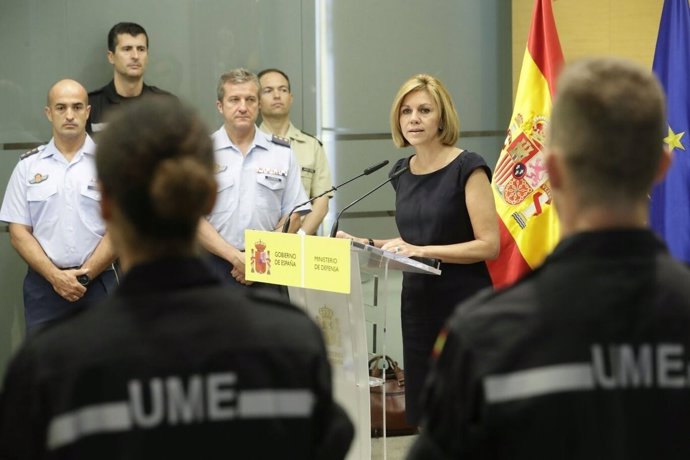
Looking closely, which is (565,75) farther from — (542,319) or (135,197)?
(135,197)

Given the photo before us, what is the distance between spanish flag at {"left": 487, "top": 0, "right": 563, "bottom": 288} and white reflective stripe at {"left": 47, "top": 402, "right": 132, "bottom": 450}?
389 centimetres

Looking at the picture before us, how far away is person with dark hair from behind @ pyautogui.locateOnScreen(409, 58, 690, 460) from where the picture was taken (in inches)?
54.7

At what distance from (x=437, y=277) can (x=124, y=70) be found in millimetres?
2601

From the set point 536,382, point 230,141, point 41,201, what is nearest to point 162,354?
point 536,382

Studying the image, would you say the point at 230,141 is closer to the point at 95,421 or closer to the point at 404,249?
the point at 404,249

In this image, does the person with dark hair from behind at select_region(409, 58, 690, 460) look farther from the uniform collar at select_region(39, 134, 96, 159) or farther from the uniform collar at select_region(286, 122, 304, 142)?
the uniform collar at select_region(286, 122, 304, 142)

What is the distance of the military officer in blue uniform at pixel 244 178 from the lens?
4922mm

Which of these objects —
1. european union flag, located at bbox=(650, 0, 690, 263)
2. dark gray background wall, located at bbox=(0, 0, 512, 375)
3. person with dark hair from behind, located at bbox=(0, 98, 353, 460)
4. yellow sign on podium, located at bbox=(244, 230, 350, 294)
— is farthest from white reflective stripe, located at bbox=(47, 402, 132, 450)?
dark gray background wall, located at bbox=(0, 0, 512, 375)

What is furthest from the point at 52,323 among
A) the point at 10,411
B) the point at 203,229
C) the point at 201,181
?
the point at 203,229

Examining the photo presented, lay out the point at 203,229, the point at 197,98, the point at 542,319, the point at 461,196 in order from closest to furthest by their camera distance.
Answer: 1. the point at 542,319
2. the point at 461,196
3. the point at 203,229
4. the point at 197,98

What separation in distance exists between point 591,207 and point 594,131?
0.34 ft

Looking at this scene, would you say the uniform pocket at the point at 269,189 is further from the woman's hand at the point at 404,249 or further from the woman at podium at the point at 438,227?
the woman's hand at the point at 404,249

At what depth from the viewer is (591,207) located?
4.72 feet

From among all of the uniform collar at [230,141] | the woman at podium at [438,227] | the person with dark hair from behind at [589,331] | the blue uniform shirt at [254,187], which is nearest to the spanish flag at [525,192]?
the blue uniform shirt at [254,187]
